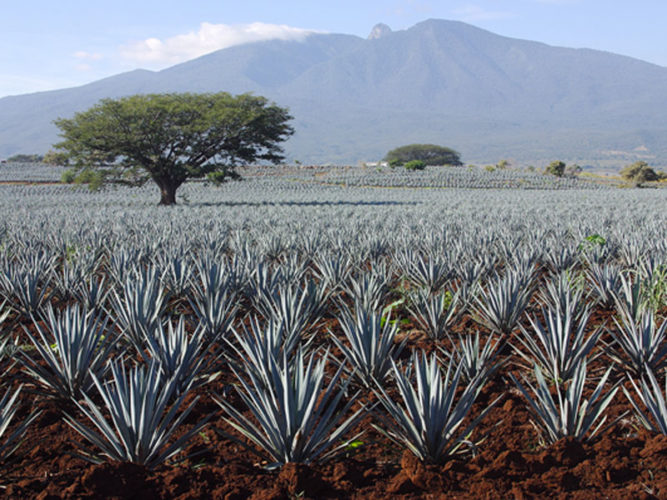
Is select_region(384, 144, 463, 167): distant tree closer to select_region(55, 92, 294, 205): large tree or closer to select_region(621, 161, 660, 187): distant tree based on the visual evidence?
select_region(621, 161, 660, 187): distant tree

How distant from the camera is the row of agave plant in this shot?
2.25 meters

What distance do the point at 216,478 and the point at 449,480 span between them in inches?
36.9

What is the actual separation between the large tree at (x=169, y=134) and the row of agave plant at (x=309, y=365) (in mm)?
17646

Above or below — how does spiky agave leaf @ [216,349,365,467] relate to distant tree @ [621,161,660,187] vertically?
below

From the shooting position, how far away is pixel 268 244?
7426 mm

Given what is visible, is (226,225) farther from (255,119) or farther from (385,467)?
(255,119)

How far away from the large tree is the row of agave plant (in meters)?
17.6

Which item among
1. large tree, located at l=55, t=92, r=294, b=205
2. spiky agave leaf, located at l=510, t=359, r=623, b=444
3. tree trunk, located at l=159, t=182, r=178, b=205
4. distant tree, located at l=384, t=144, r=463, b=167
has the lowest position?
spiky agave leaf, located at l=510, t=359, r=623, b=444

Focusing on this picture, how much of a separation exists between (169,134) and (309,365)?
71.6ft

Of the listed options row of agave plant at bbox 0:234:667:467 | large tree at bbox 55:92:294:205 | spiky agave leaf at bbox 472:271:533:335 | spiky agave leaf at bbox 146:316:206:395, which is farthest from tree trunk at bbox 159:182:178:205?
spiky agave leaf at bbox 146:316:206:395

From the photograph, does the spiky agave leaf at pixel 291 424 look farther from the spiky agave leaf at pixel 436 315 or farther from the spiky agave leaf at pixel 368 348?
the spiky agave leaf at pixel 436 315

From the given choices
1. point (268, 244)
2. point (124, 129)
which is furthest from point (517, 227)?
point (124, 129)

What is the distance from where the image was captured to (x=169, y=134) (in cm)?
2242

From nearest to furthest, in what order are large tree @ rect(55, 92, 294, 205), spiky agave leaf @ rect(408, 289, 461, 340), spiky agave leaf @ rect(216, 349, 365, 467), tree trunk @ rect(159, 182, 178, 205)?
spiky agave leaf @ rect(216, 349, 365, 467) < spiky agave leaf @ rect(408, 289, 461, 340) < large tree @ rect(55, 92, 294, 205) < tree trunk @ rect(159, 182, 178, 205)
